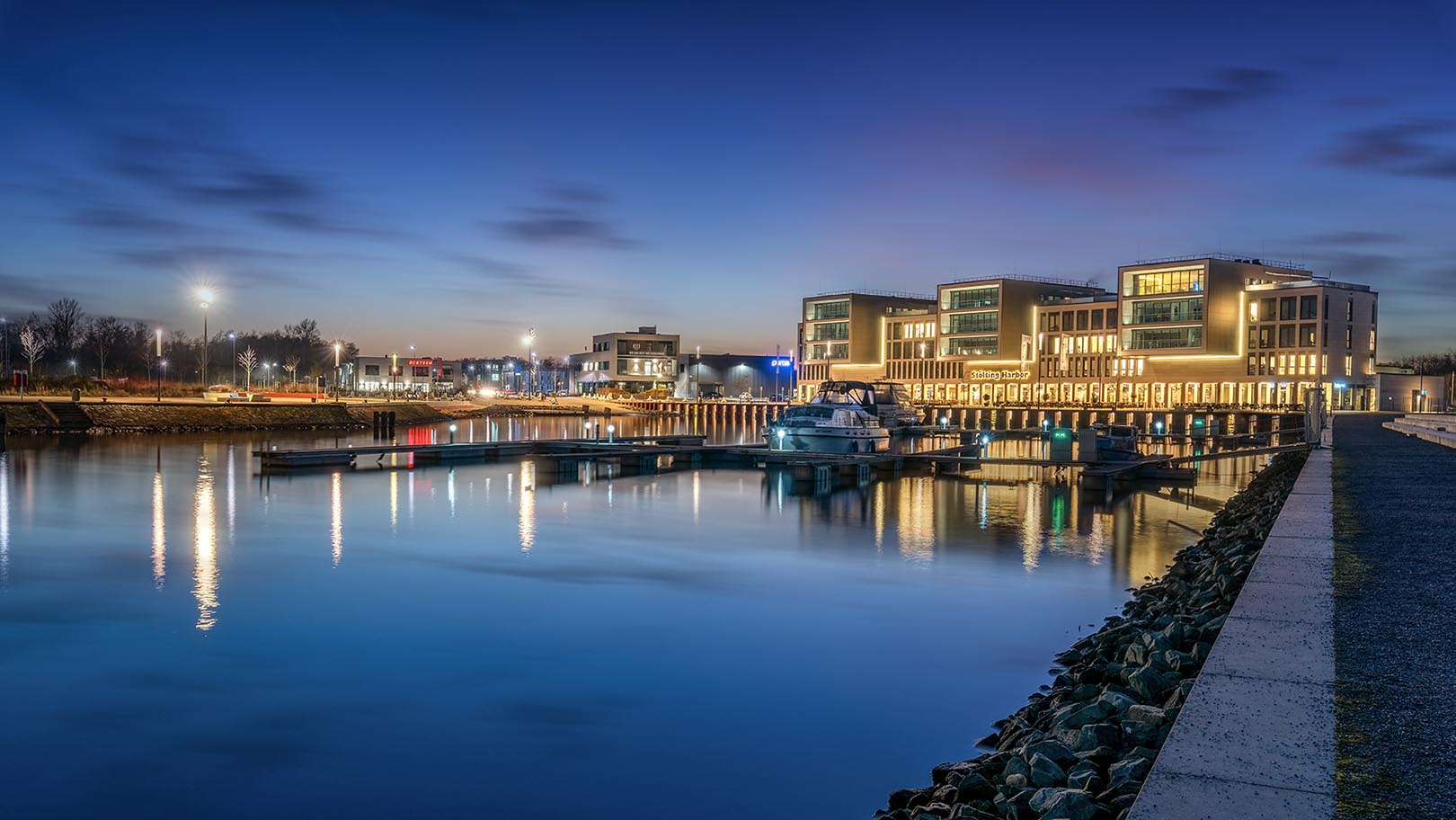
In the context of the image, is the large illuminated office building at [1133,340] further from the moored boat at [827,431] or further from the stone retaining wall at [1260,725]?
the stone retaining wall at [1260,725]

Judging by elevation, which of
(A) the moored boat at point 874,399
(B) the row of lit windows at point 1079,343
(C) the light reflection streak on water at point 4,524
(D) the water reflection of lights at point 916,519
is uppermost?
(B) the row of lit windows at point 1079,343

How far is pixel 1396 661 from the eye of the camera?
8.10m

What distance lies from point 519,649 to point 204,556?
41.2 feet

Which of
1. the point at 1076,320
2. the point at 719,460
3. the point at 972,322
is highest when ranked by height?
the point at 972,322

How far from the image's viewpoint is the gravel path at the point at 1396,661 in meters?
5.64

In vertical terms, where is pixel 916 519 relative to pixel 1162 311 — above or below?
below

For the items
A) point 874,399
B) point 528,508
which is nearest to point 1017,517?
point 528,508

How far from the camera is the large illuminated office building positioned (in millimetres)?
108312

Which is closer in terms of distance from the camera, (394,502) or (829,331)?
(394,502)

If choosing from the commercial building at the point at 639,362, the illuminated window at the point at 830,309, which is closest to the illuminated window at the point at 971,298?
the illuminated window at the point at 830,309

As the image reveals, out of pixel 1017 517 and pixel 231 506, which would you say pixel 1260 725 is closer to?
pixel 1017 517

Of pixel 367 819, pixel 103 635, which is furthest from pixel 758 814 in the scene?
pixel 103 635

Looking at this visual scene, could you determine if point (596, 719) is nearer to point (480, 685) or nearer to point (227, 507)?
point (480, 685)

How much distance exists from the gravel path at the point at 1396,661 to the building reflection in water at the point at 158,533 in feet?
69.1
